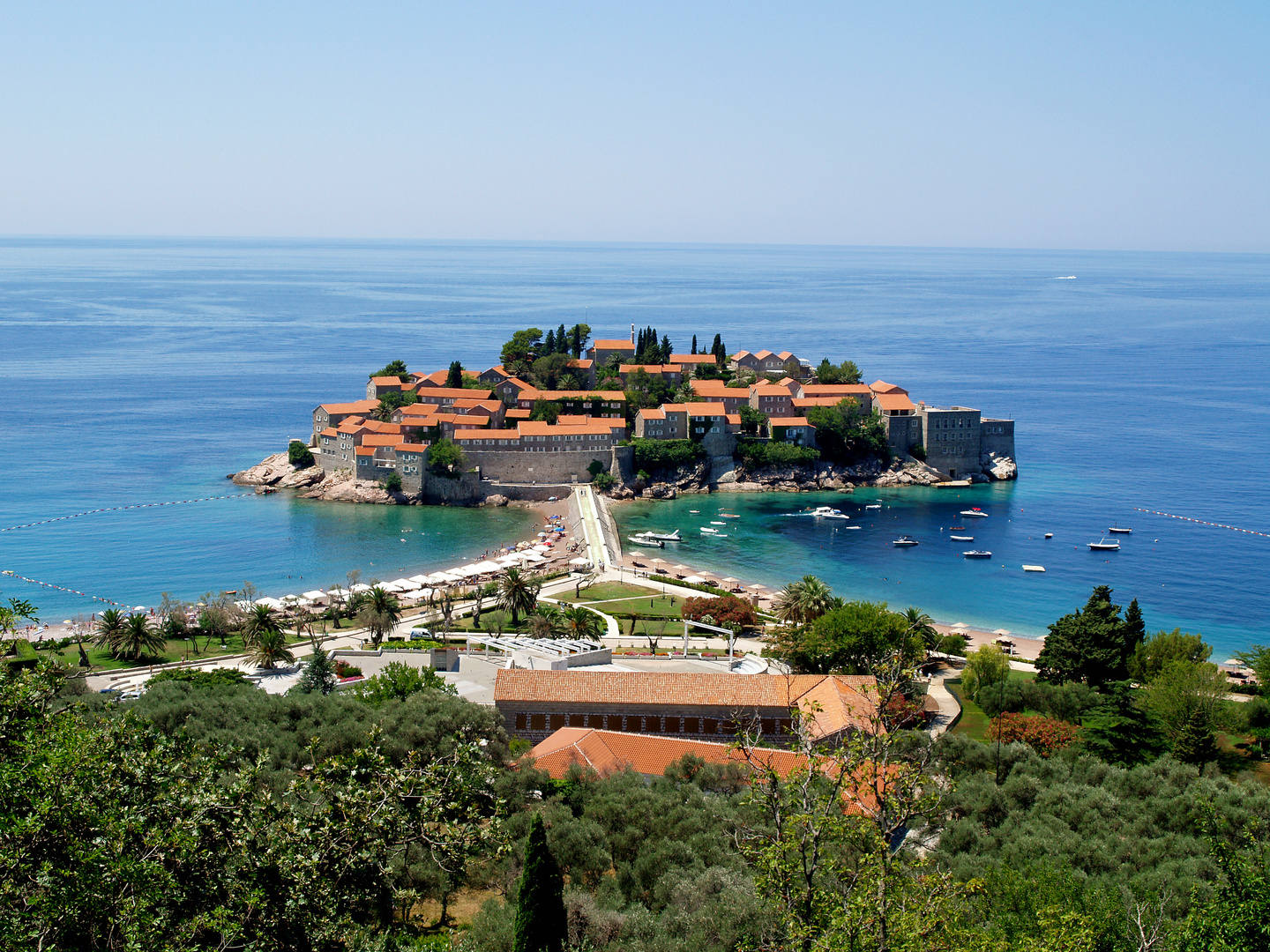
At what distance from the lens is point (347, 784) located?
11.9 metres

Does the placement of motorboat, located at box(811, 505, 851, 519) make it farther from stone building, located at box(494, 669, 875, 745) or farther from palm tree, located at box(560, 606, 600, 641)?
stone building, located at box(494, 669, 875, 745)

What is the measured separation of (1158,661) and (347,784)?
31.1m

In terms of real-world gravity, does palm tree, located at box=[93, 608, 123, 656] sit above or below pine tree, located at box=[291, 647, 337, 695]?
below

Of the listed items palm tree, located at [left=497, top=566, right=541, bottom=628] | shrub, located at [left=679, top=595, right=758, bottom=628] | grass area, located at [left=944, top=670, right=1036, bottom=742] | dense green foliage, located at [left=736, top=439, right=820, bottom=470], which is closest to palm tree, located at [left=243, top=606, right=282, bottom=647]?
palm tree, located at [left=497, top=566, right=541, bottom=628]

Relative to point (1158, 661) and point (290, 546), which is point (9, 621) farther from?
point (290, 546)

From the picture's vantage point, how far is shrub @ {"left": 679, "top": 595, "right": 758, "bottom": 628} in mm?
40781

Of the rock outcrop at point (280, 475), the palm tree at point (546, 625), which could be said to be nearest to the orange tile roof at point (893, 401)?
the rock outcrop at point (280, 475)

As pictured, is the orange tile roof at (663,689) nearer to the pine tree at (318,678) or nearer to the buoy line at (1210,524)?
the pine tree at (318,678)

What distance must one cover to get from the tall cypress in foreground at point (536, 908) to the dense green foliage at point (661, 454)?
2149 inches

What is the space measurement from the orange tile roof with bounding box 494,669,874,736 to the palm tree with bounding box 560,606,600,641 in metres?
7.58

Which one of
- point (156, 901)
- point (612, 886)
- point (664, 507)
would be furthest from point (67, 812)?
point (664, 507)

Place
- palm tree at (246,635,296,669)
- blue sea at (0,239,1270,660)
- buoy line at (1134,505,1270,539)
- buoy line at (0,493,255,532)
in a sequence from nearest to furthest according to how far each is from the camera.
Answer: palm tree at (246,635,296,669), blue sea at (0,239,1270,660), buoy line at (0,493,255,532), buoy line at (1134,505,1270,539)

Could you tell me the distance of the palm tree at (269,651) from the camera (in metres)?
34.6

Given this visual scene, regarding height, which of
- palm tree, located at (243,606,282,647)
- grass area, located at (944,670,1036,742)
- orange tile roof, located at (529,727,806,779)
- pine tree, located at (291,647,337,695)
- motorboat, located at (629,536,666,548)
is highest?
orange tile roof, located at (529,727,806,779)
